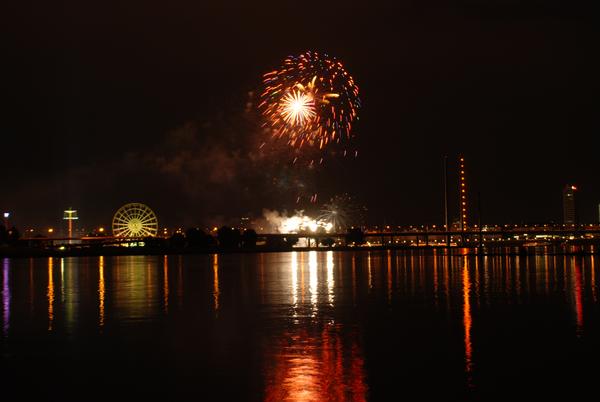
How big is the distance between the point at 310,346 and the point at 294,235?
169m

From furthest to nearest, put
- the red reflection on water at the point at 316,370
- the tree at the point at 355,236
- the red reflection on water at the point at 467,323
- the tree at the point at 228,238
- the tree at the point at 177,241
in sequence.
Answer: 1. the tree at the point at 355,236
2. the tree at the point at 228,238
3. the tree at the point at 177,241
4. the red reflection on water at the point at 467,323
5. the red reflection on water at the point at 316,370

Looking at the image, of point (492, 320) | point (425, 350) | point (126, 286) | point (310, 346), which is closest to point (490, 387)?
point (425, 350)

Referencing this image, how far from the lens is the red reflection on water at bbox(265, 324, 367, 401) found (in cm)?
1241

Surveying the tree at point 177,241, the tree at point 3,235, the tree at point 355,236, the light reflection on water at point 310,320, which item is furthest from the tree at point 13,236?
the light reflection on water at point 310,320

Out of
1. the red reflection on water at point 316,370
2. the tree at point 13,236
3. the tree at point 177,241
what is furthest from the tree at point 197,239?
the red reflection on water at point 316,370

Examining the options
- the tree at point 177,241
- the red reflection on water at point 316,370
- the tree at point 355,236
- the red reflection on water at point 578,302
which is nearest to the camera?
the red reflection on water at point 316,370

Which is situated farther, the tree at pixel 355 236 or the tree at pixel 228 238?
the tree at pixel 355 236

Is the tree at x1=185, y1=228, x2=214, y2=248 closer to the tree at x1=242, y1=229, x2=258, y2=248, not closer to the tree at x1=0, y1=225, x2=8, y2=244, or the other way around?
the tree at x1=242, y1=229, x2=258, y2=248

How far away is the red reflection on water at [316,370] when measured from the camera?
489 inches

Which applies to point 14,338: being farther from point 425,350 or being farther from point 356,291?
point 356,291

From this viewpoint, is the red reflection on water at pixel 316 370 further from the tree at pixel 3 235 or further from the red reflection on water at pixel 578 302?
the tree at pixel 3 235

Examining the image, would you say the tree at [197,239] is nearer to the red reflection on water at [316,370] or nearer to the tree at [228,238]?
the tree at [228,238]

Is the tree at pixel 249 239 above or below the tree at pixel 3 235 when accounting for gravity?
below

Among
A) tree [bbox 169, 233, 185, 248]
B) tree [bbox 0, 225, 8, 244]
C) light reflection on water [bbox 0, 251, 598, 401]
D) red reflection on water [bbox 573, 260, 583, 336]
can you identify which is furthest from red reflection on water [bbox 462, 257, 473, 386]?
tree [bbox 0, 225, 8, 244]
